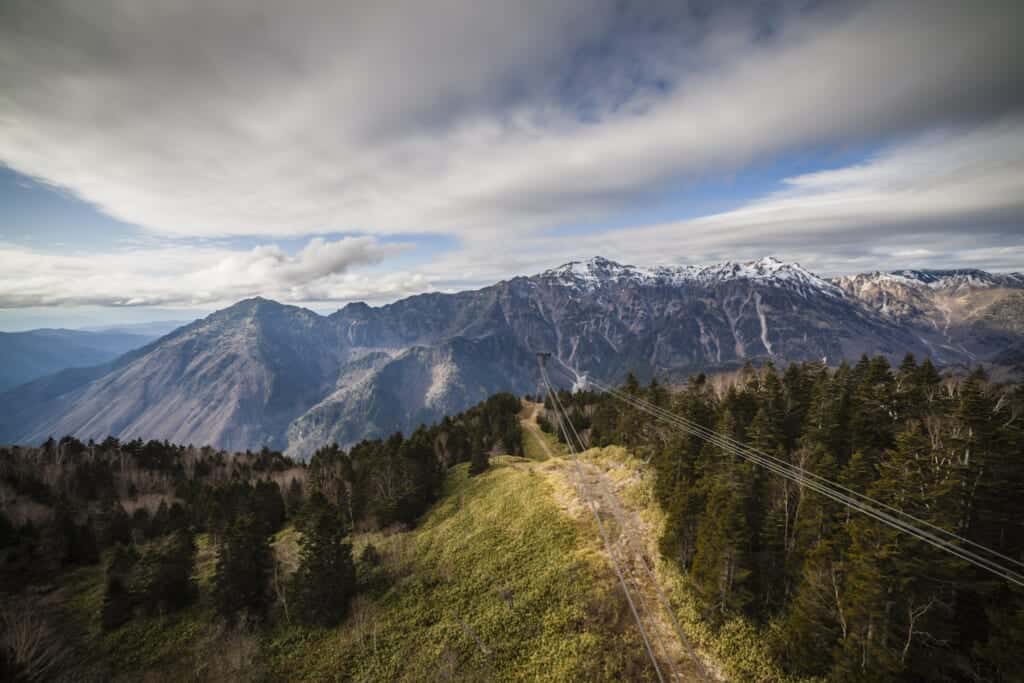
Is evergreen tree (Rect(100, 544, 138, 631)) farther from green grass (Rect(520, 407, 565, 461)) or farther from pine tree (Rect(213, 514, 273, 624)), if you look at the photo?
green grass (Rect(520, 407, 565, 461))

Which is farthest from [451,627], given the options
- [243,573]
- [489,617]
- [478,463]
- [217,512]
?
[217,512]

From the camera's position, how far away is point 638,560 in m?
41.3

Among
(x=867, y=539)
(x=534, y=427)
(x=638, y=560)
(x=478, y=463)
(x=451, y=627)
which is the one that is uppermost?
(x=867, y=539)

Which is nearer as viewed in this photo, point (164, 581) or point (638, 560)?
point (638, 560)

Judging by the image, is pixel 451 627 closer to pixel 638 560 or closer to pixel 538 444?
pixel 638 560

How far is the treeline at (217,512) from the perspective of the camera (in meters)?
48.3

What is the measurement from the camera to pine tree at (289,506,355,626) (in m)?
46.1

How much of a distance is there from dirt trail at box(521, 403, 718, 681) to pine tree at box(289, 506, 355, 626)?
28108 mm

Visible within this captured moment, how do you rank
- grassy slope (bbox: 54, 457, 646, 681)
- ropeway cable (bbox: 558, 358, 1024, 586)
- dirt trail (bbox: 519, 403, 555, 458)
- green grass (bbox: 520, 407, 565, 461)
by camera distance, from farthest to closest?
dirt trail (bbox: 519, 403, 555, 458) → green grass (bbox: 520, 407, 565, 461) → grassy slope (bbox: 54, 457, 646, 681) → ropeway cable (bbox: 558, 358, 1024, 586)

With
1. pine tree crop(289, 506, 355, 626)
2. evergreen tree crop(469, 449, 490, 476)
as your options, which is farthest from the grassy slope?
evergreen tree crop(469, 449, 490, 476)

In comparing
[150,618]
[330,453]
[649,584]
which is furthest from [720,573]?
[330,453]

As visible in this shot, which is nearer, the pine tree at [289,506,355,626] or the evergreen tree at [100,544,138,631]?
the pine tree at [289,506,355,626]

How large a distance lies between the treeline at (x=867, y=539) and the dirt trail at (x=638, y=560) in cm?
334

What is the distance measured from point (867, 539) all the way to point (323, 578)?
164ft
